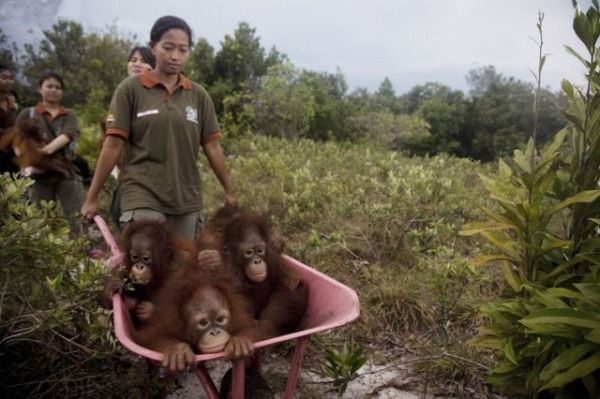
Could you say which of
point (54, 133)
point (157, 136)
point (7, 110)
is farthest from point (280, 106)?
point (157, 136)

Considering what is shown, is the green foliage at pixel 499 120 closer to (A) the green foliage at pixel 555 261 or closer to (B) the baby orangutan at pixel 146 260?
(A) the green foliage at pixel 555 261

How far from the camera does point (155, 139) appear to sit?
2.73 meters

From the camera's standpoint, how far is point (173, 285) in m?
2.07

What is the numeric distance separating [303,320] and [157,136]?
1.22m

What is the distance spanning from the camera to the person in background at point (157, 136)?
2697 millimetres

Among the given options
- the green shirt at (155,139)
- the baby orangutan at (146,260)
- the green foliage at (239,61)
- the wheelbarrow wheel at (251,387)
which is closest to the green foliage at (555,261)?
the wheelbarrow wheel at (251,387)

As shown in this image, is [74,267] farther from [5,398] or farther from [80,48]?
[80,48]

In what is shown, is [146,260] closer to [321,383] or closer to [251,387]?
[251,387]

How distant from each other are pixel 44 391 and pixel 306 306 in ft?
4.12

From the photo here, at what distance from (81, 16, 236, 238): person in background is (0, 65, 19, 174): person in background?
207 cm

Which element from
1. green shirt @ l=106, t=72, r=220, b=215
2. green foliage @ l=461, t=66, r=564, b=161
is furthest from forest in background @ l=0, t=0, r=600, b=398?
green foliage @ l=461, t=66, r=564, b=161

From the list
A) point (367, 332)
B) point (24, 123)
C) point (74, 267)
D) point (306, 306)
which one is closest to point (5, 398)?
point (74, 267)

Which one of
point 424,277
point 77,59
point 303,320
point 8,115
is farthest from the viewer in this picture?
point 77,59

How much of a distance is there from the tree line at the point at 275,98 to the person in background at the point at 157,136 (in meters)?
7.96
